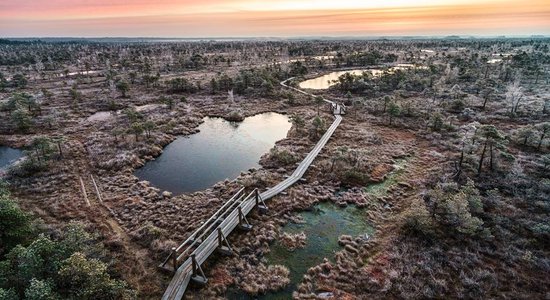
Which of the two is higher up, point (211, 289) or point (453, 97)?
Result: point (453, 97)

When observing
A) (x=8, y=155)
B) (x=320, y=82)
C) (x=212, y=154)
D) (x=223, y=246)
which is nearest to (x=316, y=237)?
(x=223, y=246)

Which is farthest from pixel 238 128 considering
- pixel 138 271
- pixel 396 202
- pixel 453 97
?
pixel 453 97

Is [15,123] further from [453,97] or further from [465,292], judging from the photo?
[453,97]

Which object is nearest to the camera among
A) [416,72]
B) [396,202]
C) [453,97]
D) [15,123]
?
[396,202]

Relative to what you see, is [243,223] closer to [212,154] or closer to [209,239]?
[209,239]

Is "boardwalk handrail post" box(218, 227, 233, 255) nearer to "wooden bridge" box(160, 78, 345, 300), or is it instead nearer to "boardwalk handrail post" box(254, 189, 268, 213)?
"wooden bridge" box(160, 78, 345, 300)

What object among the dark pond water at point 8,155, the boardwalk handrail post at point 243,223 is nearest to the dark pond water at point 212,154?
the boardwalk handrail post at point 243,223

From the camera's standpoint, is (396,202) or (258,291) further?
(396,202)
